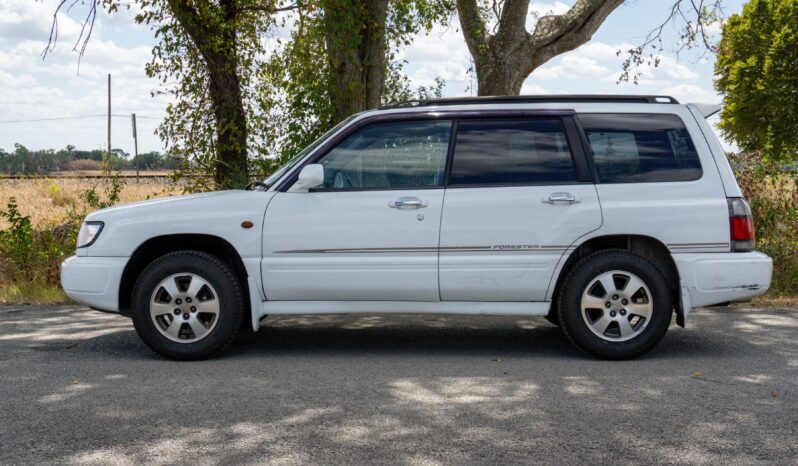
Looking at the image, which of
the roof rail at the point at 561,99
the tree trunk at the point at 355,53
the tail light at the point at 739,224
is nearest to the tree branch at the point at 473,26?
the tree trunk at the point at 355,53

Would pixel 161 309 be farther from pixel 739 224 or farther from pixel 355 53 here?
pixel 355 53

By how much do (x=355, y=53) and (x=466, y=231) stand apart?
236 inches

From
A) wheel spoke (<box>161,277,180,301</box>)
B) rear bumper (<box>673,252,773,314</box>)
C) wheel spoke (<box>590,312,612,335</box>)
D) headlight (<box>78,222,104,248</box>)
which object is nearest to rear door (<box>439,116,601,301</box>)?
wheel spoke (<box>590,312,612,335</box>)

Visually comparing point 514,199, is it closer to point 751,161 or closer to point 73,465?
point 73,465

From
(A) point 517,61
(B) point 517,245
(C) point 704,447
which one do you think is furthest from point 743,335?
(A) point 517,61

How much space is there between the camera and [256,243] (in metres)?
6.79

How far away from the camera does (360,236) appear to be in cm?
672

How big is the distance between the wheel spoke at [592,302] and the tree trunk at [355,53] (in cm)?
605

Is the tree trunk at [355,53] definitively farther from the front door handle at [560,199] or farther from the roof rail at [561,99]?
the front door handle at [560,199]

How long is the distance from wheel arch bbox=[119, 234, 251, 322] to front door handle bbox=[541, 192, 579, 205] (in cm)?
236

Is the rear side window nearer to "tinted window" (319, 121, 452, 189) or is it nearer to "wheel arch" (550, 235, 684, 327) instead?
"wheel arch" (550, 235, 684, 327)

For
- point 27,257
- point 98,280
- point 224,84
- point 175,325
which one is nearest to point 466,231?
point 175,325

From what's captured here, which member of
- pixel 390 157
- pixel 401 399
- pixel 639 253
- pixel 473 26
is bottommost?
pixel 401 399

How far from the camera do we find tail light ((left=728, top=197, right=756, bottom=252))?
6.71 m
